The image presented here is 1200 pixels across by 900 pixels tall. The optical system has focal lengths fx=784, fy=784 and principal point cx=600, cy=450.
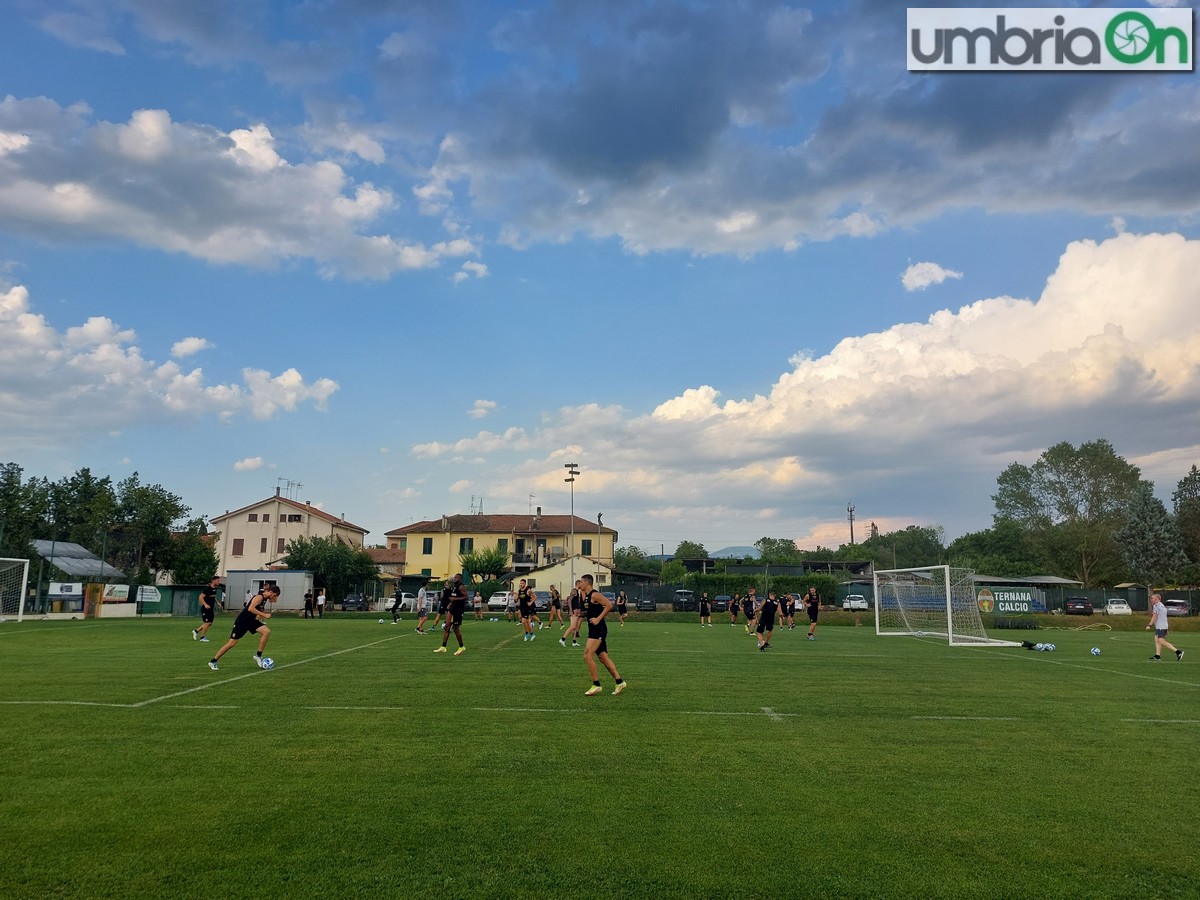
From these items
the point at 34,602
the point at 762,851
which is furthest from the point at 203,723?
the point at 34,602

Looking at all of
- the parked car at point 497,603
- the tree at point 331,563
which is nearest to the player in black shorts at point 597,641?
the parked car at point 497,603

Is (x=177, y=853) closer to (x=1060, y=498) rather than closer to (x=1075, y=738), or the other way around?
(x=1075, y=738)

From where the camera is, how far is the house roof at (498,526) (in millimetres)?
88562

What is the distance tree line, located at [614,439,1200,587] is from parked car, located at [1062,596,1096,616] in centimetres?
2134

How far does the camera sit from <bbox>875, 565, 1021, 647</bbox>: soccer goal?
29922mm

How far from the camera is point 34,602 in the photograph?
4153cm

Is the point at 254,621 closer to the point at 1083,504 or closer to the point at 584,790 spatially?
the point at 584,790

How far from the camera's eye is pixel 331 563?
2675 inches

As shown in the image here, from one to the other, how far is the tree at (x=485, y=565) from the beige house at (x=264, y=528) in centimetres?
1451

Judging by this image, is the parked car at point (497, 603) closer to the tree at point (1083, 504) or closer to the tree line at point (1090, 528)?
the tree line at point (1090, 528)

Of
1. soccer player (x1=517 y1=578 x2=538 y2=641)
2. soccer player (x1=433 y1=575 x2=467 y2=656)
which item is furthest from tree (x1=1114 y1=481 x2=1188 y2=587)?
soccer player (x1=433 y1=575 x2=467 y2=656)

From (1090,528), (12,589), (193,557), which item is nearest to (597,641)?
(12,589)

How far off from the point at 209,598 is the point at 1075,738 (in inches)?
924

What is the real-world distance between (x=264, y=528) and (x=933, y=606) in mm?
68406
